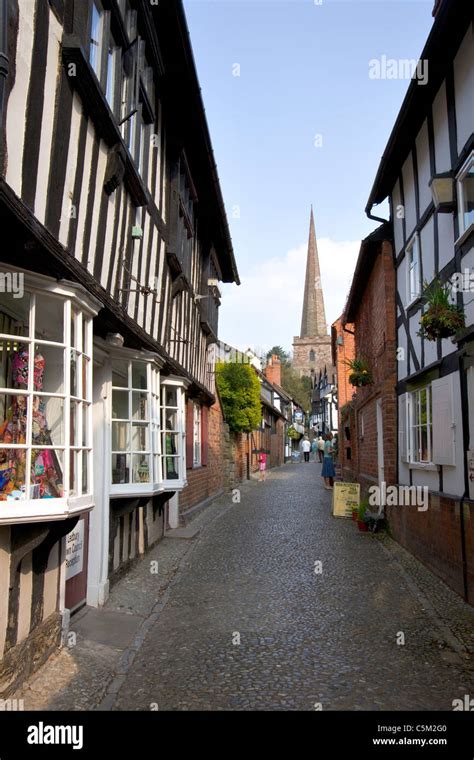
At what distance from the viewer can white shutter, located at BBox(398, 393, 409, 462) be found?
9.48 meters

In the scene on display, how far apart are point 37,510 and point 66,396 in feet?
2.57

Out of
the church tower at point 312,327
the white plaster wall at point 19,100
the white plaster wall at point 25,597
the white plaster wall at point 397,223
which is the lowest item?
the white plaster wall at point 25,597

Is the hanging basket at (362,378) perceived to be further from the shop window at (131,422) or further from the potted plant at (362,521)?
the shop window at (131,422)

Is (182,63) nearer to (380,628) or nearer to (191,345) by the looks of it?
(191,345)

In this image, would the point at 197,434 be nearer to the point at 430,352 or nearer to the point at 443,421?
the point at 430,352

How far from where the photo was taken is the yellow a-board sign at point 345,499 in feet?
41.6

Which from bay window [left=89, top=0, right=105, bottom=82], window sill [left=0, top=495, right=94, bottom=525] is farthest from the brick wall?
window sill [left=0, top=495, right=94, bottom=525]

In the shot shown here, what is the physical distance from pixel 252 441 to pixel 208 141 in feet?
59.2

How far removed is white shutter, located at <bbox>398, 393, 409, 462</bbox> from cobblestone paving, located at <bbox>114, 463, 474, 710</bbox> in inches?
60.9

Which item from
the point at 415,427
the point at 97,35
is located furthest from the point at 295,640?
the point at 97,35

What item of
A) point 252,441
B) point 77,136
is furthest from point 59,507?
point 252,441

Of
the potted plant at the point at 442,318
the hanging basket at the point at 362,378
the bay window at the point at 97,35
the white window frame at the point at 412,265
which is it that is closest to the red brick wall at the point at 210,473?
the hanging basket at the point at 362,378

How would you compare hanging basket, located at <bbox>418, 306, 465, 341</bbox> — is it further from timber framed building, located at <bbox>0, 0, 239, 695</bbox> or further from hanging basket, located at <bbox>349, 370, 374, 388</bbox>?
hanging basket, located at <bbox>349, 370, 374, 388</bbox>

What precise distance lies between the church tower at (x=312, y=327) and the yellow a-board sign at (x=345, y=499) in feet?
212
